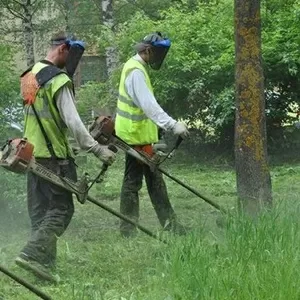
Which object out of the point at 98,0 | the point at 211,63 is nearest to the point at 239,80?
the point at 211,63

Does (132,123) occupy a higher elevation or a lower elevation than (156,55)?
lower

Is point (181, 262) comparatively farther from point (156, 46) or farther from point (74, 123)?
point (156, 46)

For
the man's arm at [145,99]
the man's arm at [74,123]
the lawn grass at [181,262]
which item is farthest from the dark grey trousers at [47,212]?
the man's arm at [145,99]

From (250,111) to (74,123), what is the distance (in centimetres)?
187

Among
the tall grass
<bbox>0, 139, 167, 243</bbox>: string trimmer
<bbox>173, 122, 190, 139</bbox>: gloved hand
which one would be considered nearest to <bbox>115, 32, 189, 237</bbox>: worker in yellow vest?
<bbox>173, 122, 190, 139</bbox>: gloved hand

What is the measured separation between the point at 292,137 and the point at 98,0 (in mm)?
10673

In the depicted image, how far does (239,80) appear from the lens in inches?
293

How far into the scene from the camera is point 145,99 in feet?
24.4

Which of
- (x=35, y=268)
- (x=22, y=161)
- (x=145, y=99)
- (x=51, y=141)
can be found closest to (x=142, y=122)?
(x=145, y=99)

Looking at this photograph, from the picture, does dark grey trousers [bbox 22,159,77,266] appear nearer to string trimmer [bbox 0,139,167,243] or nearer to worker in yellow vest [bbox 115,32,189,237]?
string trimmer [bbox 0,139,167,243]

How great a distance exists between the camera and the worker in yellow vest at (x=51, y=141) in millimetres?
6301

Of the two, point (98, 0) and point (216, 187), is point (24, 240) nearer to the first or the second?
point (216, 187)

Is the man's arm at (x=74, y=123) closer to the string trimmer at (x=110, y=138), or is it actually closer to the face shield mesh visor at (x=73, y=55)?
the face shield mesh visor at (x=73, y=55)

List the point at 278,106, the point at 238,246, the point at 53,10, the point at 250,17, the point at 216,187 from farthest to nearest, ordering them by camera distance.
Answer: the point at 53,10
the point at 278,106
the point at 216,187
the point at 250,17
the point at 238,246
